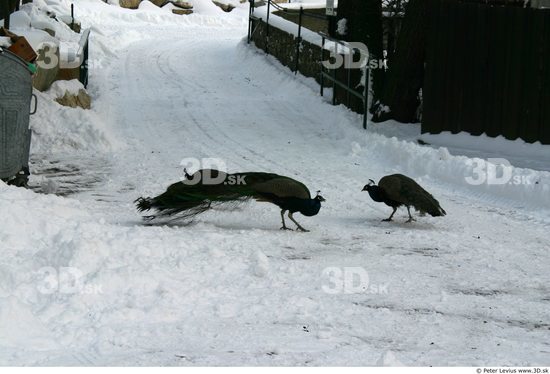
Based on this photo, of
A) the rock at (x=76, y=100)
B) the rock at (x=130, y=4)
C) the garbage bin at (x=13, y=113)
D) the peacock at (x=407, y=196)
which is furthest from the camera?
the rock at (x=130, y=4)

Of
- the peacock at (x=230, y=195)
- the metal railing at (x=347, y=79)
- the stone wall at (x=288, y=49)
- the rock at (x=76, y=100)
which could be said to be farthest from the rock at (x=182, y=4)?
the peacock at (x=230, y=195)

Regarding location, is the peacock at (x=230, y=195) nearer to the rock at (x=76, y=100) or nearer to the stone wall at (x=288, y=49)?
the rock at (x=76, y=100)

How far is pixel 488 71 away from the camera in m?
14.9

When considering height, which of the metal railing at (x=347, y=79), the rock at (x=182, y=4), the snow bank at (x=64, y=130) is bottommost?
the rock at (x=182, y=4)

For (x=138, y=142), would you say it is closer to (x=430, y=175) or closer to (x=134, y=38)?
(x=430, y=175)

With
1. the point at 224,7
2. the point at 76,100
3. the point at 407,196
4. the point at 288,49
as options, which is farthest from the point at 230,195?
the point at 224,7

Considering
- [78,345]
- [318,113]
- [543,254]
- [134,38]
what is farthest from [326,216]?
[134,38]

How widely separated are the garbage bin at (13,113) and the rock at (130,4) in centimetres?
2680

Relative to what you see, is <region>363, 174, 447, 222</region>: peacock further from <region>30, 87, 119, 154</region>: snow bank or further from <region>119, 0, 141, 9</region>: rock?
<region>119, 0, 141, 9</region>: rock

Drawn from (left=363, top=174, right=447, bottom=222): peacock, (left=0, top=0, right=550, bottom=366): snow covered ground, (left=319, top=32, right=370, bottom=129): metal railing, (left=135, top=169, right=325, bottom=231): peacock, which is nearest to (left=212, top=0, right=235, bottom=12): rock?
(left=319, top=32, right=370, bottom=129): metal railing

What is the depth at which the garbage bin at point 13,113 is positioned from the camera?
10742 mm

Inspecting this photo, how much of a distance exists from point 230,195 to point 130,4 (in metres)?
29.1

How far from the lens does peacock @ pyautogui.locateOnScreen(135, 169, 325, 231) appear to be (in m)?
9.77

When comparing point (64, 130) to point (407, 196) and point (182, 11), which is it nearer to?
point (407, 196)
